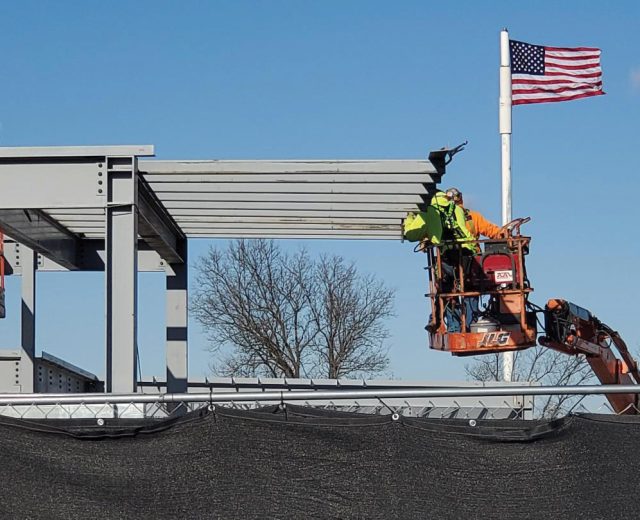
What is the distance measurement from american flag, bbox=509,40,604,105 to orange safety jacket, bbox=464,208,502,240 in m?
8.99

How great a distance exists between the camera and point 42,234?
15.2 meters

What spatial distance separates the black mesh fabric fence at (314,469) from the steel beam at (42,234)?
296 inches

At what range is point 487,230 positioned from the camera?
46.7 feet

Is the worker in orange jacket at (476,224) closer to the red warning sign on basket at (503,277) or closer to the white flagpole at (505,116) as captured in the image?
the red warning sign on basket at (503,277)

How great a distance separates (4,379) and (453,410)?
619 cm

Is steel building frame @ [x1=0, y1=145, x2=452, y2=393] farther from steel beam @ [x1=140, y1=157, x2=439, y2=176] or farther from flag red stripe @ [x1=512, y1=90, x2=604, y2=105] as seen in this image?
flag red stripe @ [x1=512, y1=90, x2=604, y2=105]

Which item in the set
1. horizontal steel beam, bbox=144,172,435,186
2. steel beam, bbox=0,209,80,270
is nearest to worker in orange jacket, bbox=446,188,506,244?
horizontal steel beam, bbox=144,172,435,186

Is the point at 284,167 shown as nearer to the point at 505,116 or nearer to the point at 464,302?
the point at 464,302

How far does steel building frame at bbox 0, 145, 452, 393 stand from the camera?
10922mm

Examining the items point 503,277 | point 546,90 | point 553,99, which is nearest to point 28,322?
point 503,277

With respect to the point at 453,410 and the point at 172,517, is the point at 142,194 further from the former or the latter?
the point at 172,517

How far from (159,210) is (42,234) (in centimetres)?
204

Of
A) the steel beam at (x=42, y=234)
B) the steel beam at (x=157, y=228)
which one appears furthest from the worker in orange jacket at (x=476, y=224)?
the steel beam at (x=42, y=234)

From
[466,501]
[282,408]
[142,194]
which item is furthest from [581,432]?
[142,194]
